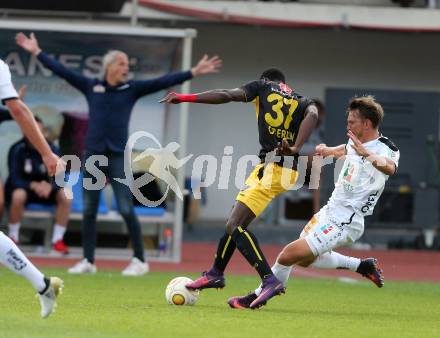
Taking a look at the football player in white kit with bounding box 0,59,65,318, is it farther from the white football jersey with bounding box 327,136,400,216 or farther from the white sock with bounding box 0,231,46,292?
the white football jersey with bounding box 327,136,400,216

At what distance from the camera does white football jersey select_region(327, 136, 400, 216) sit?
1159 centimetres

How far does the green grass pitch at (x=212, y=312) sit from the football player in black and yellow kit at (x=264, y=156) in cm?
46

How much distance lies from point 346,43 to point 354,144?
14944mm

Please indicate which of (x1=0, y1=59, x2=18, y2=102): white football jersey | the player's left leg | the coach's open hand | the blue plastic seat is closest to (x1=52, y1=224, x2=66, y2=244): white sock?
the blue plastic seat

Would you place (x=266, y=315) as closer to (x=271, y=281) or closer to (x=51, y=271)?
(x=271, y=281)

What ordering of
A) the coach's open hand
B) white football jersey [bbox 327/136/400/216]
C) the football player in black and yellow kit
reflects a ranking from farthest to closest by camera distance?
the football player in black and yellow kit < white football jersey [bbox 327/136/400/216] < the coach's open hand

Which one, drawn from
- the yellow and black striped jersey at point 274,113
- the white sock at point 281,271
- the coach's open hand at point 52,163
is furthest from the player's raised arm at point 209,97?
the coach's open hand at point 52,163

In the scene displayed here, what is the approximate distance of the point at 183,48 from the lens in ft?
61.3

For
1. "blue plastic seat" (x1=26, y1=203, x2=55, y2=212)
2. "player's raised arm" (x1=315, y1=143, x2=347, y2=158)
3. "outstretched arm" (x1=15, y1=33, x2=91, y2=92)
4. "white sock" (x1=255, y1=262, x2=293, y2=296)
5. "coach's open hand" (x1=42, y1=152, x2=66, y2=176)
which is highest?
"outstretched arm" (x1=15, y1=33, x2=91, y2=92)

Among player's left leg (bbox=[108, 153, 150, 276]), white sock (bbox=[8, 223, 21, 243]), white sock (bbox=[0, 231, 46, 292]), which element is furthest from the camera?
white sock (bbox=[8, 223, 21, 243])

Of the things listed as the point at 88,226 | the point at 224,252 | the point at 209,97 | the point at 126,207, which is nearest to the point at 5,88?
the point at 209,97

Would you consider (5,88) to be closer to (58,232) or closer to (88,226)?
(88,226)

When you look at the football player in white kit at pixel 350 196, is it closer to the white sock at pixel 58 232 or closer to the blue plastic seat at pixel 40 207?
the white sock at pixel 58 232

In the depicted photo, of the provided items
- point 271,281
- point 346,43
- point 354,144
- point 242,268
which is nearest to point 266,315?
point 271,281
